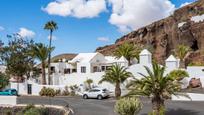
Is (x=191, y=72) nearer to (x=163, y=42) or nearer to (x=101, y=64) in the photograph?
(x=101, y=64)

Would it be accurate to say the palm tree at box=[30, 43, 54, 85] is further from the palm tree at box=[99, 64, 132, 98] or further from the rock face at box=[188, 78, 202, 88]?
the rock face at box=[188, 78, 202, 88]

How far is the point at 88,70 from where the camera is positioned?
2945 inches

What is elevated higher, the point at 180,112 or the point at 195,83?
the point at 195,83

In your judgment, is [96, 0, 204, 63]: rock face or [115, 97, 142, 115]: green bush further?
[96, 0, 204, 63]: rock face

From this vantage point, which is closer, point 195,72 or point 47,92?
point 195,72

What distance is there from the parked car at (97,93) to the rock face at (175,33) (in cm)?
2642

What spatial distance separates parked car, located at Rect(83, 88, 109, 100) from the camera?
55750 mm

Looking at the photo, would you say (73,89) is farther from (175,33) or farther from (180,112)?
(175,33)

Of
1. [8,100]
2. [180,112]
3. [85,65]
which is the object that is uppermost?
[85,65]

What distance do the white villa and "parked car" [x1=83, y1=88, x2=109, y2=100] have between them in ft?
8.52

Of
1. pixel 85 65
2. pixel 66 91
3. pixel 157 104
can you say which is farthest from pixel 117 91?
pixel 85 65

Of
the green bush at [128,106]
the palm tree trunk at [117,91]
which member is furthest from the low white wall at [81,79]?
the green bush at [128,106]

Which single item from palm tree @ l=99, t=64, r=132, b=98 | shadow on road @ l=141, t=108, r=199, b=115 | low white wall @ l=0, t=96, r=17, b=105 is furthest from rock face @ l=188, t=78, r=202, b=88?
low white wall @ l=0, t=96, r=17, b=105

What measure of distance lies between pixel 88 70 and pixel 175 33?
24159mm
